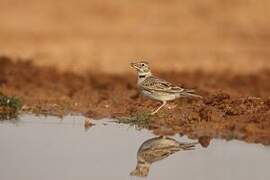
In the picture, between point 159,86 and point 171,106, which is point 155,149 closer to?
point 159,86

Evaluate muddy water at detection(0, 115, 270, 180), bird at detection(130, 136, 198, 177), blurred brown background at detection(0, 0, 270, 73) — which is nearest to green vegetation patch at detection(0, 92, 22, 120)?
muddy water at detection(0, 115, 270, 180)

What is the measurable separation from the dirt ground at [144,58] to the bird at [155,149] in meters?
0.46

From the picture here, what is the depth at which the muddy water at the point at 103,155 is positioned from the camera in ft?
34.6

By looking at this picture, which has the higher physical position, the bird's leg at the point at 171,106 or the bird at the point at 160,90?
the bird at the point at 160,90

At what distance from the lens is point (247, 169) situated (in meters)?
10.9

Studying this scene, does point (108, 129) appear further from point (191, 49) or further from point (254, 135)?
point (191, 49)

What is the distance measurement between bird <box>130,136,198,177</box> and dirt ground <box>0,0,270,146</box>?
0.46 metres

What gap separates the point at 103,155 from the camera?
11.4 metres

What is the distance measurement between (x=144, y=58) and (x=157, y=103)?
224 inches

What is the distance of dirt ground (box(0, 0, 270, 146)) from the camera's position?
13570 millimetres

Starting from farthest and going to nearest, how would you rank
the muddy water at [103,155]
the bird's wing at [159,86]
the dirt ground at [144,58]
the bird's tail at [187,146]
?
the dirt ground at [144,58], the bird's wing at [159,86], the bird's tail at [187,146], the muddy water at [103,155]

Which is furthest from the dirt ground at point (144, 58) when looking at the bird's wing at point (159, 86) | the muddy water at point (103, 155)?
the muddy water at point (103, 155)

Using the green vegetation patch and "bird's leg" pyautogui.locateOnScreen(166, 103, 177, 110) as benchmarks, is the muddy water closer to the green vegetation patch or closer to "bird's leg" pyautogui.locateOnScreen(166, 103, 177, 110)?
the green vegetation patch

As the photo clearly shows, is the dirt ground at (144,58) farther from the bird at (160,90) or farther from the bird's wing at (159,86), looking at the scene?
the bird's wing at (159,86)
